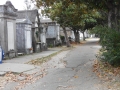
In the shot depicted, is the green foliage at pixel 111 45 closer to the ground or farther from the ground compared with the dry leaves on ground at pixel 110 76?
farther from the ground

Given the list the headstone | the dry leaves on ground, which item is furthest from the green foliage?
the headstone

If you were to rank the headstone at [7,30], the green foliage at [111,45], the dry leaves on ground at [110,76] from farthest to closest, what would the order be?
the headstone at [7,30], the green foliage at [111,45], the dry leaves on ground at [110,76]

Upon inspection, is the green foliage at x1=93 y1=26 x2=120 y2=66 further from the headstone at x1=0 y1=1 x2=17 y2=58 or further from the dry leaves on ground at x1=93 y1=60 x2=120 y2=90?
the headstone at x1=0 y1=1 x2=17 y2=58

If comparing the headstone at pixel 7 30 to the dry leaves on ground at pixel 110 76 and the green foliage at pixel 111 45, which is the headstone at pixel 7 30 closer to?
the green foliage at pixel 111 45

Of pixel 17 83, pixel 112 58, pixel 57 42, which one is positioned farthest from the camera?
pixel 57 42

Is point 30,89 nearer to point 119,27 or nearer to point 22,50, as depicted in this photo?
point 119,27

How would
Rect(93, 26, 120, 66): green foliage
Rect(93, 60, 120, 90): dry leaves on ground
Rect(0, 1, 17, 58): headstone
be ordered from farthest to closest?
Rect(0, 1, 17, 58): headstone < Rect(93, 26, 120, 66): green foliage < Rect(93, 60, 120, 90): dry leaves on ground

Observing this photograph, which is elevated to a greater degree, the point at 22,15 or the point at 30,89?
the point at 22,15

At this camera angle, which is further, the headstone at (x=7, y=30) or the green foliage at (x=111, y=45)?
the headstone at (x=7, y=30)

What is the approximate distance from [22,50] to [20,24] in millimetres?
Answer: 2224

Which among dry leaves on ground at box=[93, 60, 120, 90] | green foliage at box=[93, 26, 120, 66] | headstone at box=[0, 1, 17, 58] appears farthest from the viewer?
headstone at box=[0, 1, 17, 58]

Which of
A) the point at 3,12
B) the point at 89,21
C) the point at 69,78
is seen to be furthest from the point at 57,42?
the point at 69,78

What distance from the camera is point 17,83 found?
880 cm

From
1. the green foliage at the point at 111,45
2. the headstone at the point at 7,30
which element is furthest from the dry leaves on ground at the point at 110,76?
the headstone at the point at 7,30
